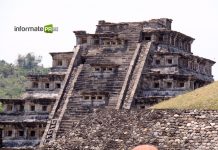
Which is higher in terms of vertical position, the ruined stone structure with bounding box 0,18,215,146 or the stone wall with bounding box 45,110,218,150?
the ruined stone structure with bounding box 0,18,215,146

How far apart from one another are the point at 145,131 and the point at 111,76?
57.8ft

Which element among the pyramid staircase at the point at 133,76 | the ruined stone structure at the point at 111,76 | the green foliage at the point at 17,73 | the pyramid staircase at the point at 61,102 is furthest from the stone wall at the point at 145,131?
the green foliage at the point at 17,73

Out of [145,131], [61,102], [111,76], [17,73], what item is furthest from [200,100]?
[17,73]

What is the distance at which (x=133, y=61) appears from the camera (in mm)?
37844

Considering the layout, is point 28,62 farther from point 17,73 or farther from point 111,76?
point 111,76

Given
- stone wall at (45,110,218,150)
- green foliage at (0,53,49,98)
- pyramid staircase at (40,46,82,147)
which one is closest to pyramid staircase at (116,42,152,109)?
pyramid staircase at (40,46,82,147)

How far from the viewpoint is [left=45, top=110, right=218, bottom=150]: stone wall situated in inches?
764

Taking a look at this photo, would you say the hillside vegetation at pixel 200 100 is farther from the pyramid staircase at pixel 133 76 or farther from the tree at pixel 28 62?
the tree at pixel 28 62

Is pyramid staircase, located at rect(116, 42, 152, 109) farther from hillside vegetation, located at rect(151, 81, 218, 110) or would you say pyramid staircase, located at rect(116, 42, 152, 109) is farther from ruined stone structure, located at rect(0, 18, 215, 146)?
hillside vegetation, located at rect(151, 81, 218, 110)

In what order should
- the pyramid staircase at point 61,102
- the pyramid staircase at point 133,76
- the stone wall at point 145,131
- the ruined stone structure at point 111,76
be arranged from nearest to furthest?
the stone wall at point 145,131, the pyramid staircase at point 133,76, the pyramid staircase at point 61,102, the ruined stone structure at point 111,76

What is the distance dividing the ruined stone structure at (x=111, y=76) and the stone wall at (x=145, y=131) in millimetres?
12039

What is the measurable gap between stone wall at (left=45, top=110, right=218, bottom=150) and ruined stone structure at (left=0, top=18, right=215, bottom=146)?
12.0 meters

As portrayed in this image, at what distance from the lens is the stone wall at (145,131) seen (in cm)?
1941

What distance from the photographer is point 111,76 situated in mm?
38125
